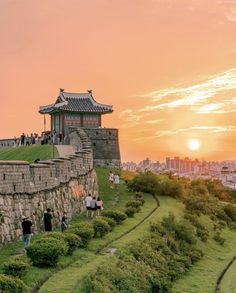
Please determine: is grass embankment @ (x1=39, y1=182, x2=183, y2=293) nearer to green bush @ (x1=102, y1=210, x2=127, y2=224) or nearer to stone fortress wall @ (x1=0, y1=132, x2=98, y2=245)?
green bush @ (x1=102, y1=210, x2=127, y2=224)

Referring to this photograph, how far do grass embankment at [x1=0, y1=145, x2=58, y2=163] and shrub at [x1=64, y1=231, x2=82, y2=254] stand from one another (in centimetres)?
1999

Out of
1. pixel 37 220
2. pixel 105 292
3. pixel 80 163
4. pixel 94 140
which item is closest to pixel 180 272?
pixel 37 220

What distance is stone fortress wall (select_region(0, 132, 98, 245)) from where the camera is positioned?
63.8 ft

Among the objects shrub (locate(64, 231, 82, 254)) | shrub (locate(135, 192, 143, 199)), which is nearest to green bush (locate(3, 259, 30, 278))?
shrub (locate(64, 231, 82, 254))

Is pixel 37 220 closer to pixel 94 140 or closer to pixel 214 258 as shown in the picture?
pixel 214 258

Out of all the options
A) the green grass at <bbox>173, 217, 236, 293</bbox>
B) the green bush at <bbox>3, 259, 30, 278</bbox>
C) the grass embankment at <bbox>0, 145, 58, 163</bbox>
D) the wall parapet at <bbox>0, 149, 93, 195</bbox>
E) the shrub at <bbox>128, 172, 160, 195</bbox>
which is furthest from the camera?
the grass embankment at <bbox>0, 145, 58, 163</bbox>

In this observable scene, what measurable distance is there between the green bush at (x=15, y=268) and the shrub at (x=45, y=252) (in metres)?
1.36

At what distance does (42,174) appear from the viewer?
23359 mm

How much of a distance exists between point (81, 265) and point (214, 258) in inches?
480

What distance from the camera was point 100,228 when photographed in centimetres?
2294

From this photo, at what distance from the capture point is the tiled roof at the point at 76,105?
49719 millimetres

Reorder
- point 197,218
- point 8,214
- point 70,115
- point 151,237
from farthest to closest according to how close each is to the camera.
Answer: point 70,115 < point 197,218 < point 151,237 < point 8,214

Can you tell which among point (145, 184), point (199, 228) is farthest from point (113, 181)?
point (199, 228)

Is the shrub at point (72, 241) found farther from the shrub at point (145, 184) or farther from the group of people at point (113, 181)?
the shrub at point (145, 184)
